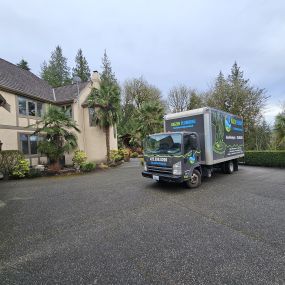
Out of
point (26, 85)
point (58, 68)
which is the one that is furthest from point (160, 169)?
point (58, 68)

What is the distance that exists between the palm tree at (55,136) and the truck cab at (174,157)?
23.5 feet

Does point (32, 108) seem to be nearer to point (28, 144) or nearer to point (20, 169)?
point (28, 144)

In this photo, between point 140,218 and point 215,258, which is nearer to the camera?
point 215,258

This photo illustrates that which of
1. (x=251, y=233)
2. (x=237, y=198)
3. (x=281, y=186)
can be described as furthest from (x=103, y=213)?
(x=281, y=186)

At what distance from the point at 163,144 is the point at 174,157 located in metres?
0.88

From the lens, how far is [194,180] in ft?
27.5

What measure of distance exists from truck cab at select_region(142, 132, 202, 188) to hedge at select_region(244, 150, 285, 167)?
906cm

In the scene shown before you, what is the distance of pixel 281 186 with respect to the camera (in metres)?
8.33

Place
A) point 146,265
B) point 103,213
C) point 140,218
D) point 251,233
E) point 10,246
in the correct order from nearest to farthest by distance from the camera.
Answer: point 146,265
point 10,246
point 251,233
point 140,218
point 103,213

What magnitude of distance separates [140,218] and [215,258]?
2.31 meters

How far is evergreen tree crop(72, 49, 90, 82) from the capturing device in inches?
1830

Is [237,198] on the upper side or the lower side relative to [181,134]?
lower

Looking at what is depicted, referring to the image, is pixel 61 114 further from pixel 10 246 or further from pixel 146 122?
pixel 146 122

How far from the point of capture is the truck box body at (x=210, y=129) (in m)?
8.45
